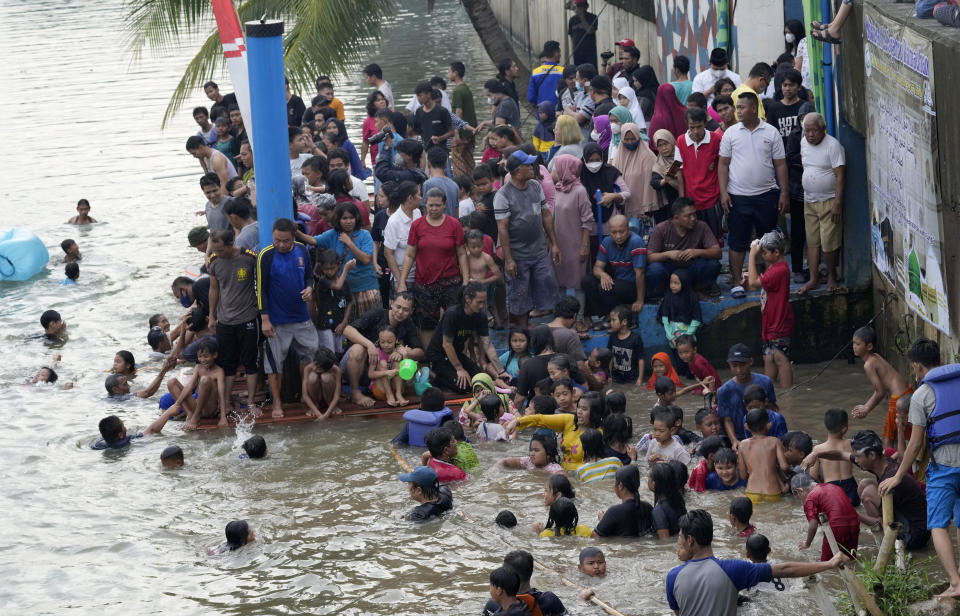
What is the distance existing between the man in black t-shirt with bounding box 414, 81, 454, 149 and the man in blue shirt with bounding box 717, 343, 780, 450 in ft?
24.4

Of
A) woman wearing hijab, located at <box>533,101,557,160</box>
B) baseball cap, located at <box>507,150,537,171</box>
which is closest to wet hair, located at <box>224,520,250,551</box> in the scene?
baseball cap, located at <box>507,150,537,171</box>

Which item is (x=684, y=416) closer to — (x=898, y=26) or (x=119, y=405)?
(x=898, y=26)

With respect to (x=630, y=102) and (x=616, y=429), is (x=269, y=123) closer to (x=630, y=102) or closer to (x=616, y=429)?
(x=616, y=429)

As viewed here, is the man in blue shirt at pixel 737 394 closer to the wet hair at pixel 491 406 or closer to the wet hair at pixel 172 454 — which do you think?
the wet hair at pixel 491 406

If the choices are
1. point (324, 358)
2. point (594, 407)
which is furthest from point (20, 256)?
point (594, 407)

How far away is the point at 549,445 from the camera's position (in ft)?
33.9

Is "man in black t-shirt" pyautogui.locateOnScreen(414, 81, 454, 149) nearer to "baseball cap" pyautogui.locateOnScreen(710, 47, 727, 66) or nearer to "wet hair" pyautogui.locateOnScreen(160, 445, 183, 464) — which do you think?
"baseball cap" pyautogui.locateOnScreen(710, 47, 727, 66)

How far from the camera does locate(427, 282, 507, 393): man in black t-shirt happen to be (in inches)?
464

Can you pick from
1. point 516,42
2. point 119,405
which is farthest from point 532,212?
point 516,42

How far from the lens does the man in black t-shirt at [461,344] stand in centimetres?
1180

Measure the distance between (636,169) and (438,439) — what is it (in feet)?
13.8

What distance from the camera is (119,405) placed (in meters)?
13.4

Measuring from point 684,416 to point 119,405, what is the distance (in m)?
6.17

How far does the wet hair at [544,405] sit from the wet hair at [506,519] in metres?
1.41
